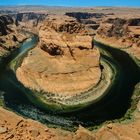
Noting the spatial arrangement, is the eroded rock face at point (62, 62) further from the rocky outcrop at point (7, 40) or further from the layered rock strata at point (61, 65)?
the rocky outcrop at point (7, 40)

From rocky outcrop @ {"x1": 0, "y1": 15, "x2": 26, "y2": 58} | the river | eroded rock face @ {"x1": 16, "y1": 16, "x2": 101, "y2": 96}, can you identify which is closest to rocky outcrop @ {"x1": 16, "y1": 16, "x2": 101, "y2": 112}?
eroded rock face @ {"x1": 16, "y1": 16, "x2": 101, "y2": 96}

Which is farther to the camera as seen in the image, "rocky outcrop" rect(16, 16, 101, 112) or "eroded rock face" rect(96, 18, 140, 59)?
"eroded rock face" rect(96, 18, 140, 59)

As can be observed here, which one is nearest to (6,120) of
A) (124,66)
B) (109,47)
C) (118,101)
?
(118,101)

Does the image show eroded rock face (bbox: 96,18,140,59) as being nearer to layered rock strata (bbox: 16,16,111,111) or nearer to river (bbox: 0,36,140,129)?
layered rock strata (bbox: 16,16,111,111)

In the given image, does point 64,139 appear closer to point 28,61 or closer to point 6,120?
point 6,120

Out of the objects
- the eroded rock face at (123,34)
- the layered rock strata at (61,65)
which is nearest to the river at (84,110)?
the layered rock strata at (61,65)

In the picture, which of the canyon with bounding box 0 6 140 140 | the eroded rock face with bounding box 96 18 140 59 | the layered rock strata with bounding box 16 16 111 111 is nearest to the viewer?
the canyon with bounding box 0 6 140 140

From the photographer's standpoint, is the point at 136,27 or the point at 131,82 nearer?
the point at 131,82

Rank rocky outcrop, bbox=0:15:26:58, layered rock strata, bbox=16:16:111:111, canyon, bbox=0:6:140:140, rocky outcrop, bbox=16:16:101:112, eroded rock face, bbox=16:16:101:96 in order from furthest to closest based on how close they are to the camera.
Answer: rocky outcrop, bbox=0:15:26:58 < eroded rock face, bbox=16:16:101:96 < rocky outcrop, bbox=16:16:101:112 < layered rock strata, bbox=16:16:111:111 < canyon, bbox=0:6:140:140
